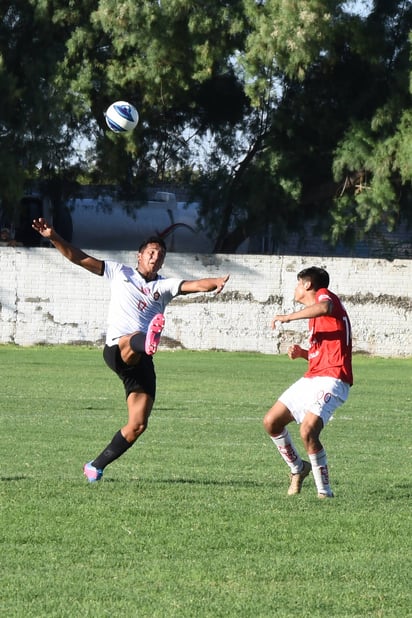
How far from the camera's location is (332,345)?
31.7 feet

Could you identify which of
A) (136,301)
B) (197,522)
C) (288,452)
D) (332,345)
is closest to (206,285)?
(136,301)

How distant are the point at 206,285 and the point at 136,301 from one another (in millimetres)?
752

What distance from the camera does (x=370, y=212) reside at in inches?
1348

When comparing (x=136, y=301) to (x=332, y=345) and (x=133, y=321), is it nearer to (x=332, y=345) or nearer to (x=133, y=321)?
(x=133, y=321)

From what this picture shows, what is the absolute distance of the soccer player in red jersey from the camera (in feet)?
31.2

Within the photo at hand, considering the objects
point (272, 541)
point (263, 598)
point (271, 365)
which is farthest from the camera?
point (271, 365)

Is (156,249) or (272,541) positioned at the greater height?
(156,249)

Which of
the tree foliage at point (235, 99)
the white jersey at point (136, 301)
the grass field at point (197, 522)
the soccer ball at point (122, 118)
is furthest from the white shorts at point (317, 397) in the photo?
the tree foliage at point (235, 99)

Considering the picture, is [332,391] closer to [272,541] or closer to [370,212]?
[272,541]

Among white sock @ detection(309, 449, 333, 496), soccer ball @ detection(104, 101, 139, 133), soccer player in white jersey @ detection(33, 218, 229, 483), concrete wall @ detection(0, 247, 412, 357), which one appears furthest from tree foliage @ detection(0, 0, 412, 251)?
white sock @ detection(309, 449, 333, 496)

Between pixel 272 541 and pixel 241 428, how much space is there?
7.87 metres

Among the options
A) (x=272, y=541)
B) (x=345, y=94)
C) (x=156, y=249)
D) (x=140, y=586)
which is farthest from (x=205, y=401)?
(x=345, y=94)

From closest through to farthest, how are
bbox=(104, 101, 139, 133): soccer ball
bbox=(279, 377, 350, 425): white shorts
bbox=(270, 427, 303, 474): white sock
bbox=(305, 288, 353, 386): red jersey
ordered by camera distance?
bbox=(279, 377, 350, 425): white shorts → bbox=(305, 288, 353, 386): red jersey → bbox=(270, 427, 303, 474): white sock → bbox=(104, 101, 139, 133): soccer ball

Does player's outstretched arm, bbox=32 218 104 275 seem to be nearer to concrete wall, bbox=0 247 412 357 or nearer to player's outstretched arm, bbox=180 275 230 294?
player's outstretched arm, bbox=180 275 230 294
